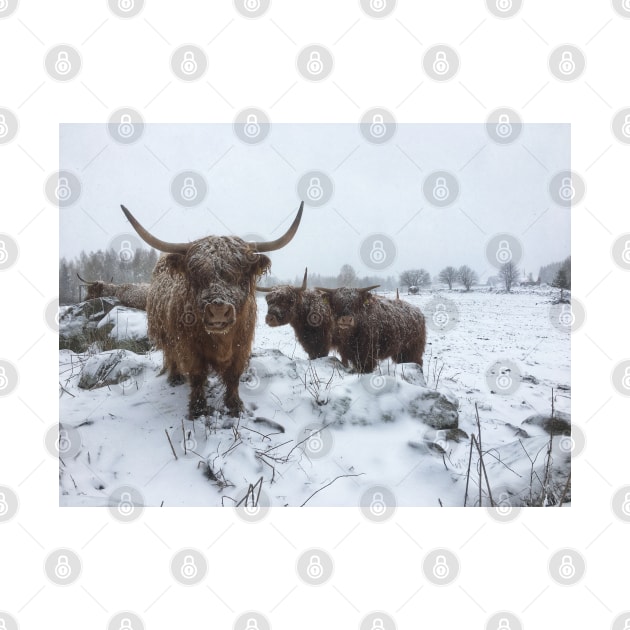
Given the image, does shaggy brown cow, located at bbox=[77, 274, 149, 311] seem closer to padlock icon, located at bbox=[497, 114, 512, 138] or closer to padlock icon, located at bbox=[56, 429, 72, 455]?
padlock icon, located at bbox=[56, 429, 72, 455]

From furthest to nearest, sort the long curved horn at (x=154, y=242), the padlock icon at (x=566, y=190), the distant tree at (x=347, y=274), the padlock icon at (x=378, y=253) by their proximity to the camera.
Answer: the distant tree at (x=347, y=274) < the padlock icon at (x=378, y=253) < the padlock icon at (x=566, y=190) < the long curved horn at (x=154, y=242)

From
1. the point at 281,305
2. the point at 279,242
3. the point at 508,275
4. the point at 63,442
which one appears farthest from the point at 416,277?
the point at 63,442

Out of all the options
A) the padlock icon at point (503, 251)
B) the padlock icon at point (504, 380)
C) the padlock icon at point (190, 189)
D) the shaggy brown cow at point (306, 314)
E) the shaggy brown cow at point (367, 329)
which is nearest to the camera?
the padlock icon at point (190, 189)

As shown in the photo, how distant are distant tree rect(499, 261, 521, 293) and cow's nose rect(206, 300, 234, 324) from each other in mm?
8098

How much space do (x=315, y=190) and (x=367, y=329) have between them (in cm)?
278

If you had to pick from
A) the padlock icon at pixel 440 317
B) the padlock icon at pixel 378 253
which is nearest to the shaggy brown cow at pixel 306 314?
the padlock icon at pixel 378 253

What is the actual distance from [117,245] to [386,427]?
4875 mm

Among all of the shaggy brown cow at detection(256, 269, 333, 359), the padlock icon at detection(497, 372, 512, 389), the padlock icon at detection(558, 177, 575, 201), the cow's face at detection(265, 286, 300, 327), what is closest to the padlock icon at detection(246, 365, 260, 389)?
the cow's face at detection(265, 286, 300, 327)

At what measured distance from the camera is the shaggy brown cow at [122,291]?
9.60 meters

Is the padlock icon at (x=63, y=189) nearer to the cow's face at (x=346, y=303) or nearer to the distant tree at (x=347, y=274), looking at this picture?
the cow's face at (x=346, y=303)

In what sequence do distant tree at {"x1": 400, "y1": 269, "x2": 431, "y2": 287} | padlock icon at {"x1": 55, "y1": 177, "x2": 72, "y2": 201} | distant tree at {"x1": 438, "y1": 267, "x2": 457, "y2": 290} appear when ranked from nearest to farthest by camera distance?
1. padlock icon at {"x1": 55, "y1": 177, "x2": 72, "y2": 201}
2. distant tree at {"x1": 400, "y1": 269, "x2": 431, "y2": 287}
3. distant tree at {"x1": 438, "y1": 267, "x2": 457, "y2": 290}

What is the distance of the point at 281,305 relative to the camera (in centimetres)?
657

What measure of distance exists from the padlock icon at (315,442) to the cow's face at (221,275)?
51.0 inches

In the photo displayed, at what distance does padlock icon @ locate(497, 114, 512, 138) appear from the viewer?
12.6 ft
